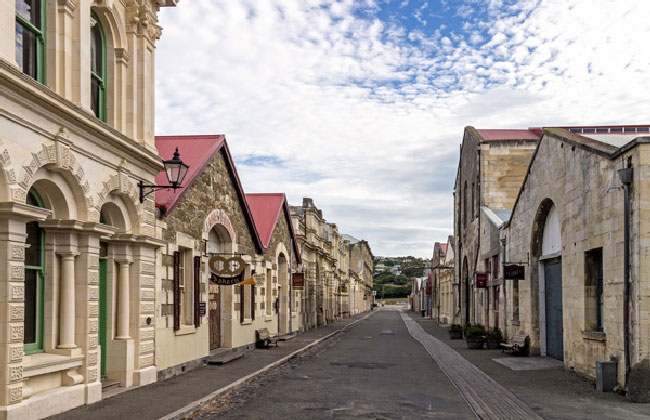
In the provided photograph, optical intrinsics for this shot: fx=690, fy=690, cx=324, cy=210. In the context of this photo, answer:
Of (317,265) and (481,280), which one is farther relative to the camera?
(317,265)

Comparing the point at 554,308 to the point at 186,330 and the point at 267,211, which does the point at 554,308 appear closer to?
the point at 186,330

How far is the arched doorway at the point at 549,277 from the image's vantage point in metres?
18.3

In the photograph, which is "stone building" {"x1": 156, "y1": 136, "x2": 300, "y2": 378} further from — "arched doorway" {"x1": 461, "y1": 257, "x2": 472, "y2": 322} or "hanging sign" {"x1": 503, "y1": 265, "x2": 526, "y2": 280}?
"arched doorway" {"x1": 461, "y1": 257, "x2": 472, "y2": 322}

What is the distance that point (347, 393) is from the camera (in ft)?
42.9

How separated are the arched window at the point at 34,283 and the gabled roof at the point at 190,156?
4.28 meters

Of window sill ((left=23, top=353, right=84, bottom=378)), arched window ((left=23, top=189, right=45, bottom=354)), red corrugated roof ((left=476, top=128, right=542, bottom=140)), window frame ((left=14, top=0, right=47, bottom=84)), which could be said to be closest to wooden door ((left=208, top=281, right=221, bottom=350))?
window sill ((left=23, top=353, right=84, bottom=378))

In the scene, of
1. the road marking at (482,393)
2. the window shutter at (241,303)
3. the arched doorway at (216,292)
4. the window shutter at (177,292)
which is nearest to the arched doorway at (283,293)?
the window shutter at (241,303)

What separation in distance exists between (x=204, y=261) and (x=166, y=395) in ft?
20.2

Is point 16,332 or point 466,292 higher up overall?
point 16,332

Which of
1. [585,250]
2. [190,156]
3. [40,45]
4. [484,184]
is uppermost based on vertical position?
[40,45]

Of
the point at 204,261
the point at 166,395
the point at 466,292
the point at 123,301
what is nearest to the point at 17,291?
the point at 166,395

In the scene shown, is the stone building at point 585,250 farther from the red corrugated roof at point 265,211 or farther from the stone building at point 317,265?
the stone building at point 317,265

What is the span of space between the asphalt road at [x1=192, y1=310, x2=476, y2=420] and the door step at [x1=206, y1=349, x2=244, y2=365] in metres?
1.50

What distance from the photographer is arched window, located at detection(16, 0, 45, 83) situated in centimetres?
966
